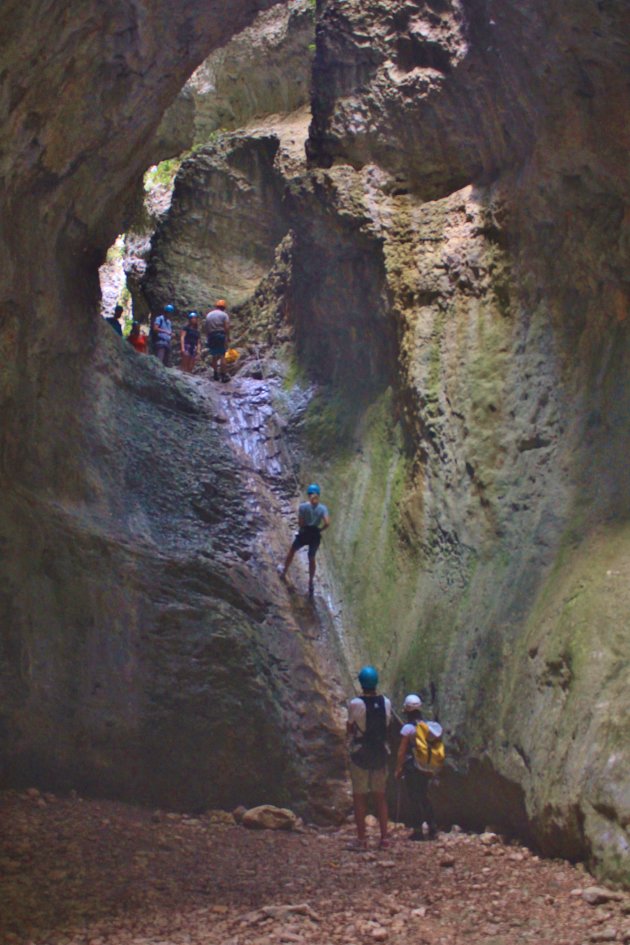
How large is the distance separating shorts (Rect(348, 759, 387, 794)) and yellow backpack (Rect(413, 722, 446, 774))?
18.2 inches

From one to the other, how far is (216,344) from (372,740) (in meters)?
9.64

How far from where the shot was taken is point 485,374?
1056 centimetres

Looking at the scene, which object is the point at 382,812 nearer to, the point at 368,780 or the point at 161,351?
the point at 368,780

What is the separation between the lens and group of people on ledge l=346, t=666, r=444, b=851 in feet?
26.1

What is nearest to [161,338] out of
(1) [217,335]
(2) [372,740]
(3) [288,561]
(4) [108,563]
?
(1) [217,335]

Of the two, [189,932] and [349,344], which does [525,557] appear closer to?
[189,932]

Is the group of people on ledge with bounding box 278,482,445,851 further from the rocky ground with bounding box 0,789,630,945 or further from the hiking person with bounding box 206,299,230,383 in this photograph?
the hiking person with bounding box 206,299,230,383

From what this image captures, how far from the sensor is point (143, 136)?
10.3 m

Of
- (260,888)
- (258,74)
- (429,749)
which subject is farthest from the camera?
(258,74)

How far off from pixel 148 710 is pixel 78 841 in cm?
200

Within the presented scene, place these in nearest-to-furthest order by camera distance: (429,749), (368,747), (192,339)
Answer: (368,747)
(429,749)
(192,339)

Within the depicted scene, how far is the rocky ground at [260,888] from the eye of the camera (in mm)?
5672

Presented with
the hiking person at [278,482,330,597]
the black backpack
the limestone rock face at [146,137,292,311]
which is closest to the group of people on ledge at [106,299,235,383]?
the limestone rock face at [146,137,292,311]

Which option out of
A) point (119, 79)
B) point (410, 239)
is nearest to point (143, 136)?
point (119, 79)
